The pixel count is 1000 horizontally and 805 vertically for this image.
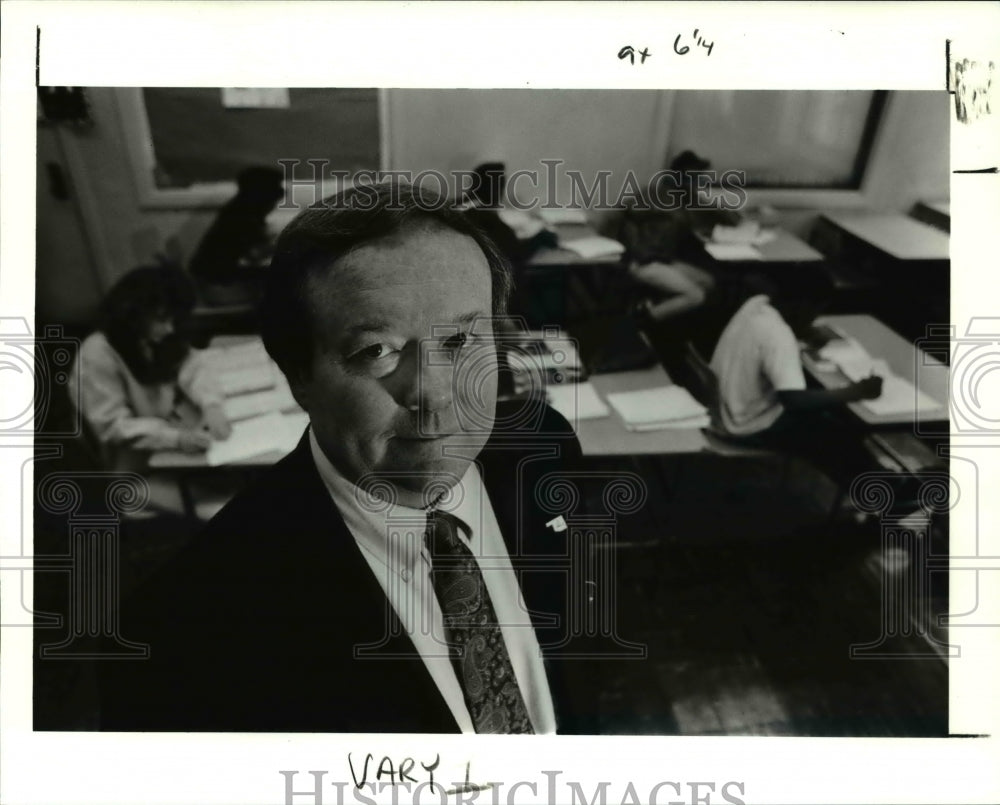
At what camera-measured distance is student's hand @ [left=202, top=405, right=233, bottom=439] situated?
3.96 ft

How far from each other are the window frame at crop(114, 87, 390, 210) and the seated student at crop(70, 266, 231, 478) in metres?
0.10

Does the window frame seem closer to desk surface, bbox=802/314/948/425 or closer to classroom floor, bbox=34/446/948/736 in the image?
classroom floor, bbox=34/446/948/736

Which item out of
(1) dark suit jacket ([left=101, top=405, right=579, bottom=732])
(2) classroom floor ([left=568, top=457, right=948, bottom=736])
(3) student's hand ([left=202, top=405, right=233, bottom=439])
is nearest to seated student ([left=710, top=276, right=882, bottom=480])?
(2) classroom floor ([left=568, top=457, right=948, bottom=736])

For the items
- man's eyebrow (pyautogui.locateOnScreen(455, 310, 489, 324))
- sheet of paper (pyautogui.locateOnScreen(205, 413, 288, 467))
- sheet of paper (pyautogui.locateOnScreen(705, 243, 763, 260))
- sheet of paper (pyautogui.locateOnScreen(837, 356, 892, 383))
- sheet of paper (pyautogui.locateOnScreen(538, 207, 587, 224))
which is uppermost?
sheet of paper (pyautogui.locateOnScreen(538, 207, 587, 224))

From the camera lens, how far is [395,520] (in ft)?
4.05

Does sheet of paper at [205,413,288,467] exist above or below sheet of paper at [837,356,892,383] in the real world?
below

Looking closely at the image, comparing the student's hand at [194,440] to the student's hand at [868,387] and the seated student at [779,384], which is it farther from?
the student's hand at [868,387]

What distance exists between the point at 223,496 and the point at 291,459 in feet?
0.36

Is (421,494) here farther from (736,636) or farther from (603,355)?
(736,636)

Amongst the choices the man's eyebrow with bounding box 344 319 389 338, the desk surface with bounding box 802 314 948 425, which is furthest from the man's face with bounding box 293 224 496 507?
the desk surface with bounding box 802 314 948 425

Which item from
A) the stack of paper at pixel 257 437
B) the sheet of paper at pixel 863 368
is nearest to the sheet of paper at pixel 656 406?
the sheet of paper at pixel 863 368

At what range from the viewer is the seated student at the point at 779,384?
1235 mm

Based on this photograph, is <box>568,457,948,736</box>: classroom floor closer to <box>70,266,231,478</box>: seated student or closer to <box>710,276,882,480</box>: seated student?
<box>710,276,882,480</box>: seated student

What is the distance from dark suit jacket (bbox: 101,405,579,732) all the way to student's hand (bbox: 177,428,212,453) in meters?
0.09
